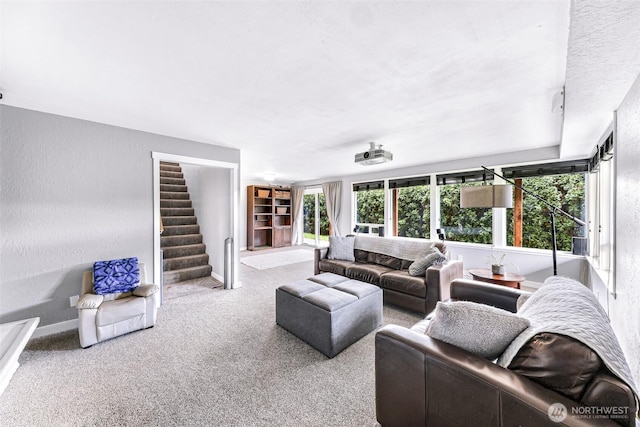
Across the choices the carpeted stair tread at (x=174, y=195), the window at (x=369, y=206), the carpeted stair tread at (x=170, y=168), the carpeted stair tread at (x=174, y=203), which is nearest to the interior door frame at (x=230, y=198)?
the carpeted stair tread at (x=174, y=203)

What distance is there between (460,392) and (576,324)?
1.85ft

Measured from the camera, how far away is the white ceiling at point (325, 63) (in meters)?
1.24

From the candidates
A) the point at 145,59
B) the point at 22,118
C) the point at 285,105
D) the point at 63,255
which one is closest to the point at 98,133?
the point at 22,118

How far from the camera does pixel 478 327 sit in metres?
1.22

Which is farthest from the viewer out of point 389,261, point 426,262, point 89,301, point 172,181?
point 172,181

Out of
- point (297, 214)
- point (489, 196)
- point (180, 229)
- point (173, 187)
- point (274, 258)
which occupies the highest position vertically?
point (173, 187)

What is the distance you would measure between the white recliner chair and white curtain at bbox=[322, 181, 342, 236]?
16.4ft

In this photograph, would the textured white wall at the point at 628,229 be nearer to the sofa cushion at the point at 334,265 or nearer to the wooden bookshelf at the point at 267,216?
the sofa cushion at the point at 334,265

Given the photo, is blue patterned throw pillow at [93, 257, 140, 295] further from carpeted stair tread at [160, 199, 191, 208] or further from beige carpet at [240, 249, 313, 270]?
carpeted stair tread at [160, 199, 191, 208]

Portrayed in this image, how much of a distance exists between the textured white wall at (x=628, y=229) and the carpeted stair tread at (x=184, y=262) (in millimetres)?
5401

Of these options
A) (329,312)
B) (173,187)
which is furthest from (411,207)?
(173,187)

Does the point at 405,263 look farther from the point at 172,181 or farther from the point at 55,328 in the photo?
the point at 172,181

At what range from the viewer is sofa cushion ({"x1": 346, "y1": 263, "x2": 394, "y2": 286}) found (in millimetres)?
3445

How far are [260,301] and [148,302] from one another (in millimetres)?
1328
